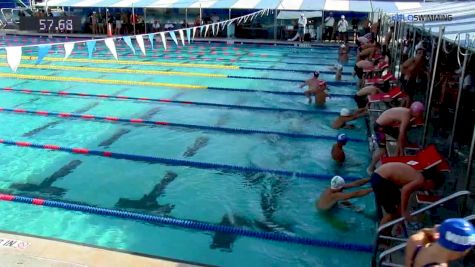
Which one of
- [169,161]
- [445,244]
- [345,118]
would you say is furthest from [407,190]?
[345,118]

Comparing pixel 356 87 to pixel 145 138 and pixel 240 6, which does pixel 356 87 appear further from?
pixel 240 6

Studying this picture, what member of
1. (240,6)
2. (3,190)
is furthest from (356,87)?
(240,6)

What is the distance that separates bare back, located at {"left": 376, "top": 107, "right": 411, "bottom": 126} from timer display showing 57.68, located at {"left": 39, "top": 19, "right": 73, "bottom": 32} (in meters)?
20.9

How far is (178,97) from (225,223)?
6.12 metres

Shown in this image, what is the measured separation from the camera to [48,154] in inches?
277

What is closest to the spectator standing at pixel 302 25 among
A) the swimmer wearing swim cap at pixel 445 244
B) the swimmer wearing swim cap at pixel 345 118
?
the swimmer wearing swim cap at pixel 345 118

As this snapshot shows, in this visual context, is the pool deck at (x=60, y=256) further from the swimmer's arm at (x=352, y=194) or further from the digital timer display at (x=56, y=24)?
the digital timer display at (x=56, y=24)

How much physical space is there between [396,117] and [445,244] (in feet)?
12.0

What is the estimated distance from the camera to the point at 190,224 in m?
4.93

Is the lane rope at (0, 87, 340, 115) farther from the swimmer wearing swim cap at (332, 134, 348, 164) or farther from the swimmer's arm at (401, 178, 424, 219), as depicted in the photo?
the swimmer's arm at (401, 178, 424, 219)

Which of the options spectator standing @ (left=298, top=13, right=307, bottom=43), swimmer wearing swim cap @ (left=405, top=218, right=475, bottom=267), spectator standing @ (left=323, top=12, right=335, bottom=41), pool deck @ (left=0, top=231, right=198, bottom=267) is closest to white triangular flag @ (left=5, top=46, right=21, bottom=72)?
pool deck @ (left=0, top=231, right=198, bottom=267)

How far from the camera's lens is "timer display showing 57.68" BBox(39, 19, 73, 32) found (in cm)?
2306

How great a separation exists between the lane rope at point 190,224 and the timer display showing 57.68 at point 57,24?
1970 cm

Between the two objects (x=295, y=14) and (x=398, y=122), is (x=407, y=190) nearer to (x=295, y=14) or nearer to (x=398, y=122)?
(x=398, y=122)
